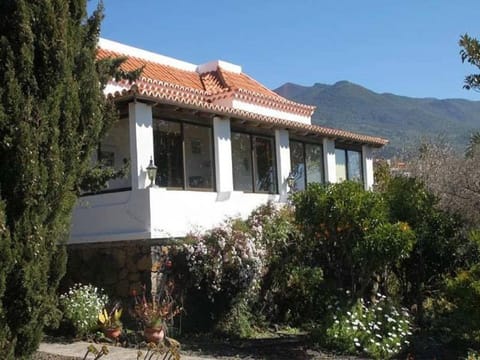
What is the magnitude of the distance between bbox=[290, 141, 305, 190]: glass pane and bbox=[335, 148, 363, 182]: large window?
5.52 ft

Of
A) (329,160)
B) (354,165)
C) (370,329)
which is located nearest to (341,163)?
(354,165)

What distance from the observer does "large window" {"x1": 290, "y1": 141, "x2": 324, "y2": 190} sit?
680 inches

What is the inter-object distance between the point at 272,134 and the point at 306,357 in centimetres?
760

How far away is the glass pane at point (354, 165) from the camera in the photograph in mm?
19766

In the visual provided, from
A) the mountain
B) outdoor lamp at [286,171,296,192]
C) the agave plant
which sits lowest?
the agave plant

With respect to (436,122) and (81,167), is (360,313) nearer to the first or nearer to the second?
(81,167)

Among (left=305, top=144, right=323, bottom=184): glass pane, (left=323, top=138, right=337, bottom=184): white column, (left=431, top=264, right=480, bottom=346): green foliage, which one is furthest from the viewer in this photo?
(left=323, top=138, right=337, bottom=184): white column

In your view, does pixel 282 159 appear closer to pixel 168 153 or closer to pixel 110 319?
pixel 168 153

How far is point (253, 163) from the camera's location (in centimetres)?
1590

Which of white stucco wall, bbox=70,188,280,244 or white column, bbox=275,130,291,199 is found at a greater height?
white column, bbox=275,130,291,199

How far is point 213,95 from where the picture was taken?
1780cm

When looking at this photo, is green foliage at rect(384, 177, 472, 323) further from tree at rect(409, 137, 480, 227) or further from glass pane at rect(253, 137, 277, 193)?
glass pane at rect(253, 137, 277, 193)

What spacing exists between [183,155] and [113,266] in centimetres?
278

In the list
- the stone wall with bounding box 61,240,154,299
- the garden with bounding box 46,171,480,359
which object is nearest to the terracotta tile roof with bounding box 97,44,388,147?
the garden with bounding box 46,171,480,359
